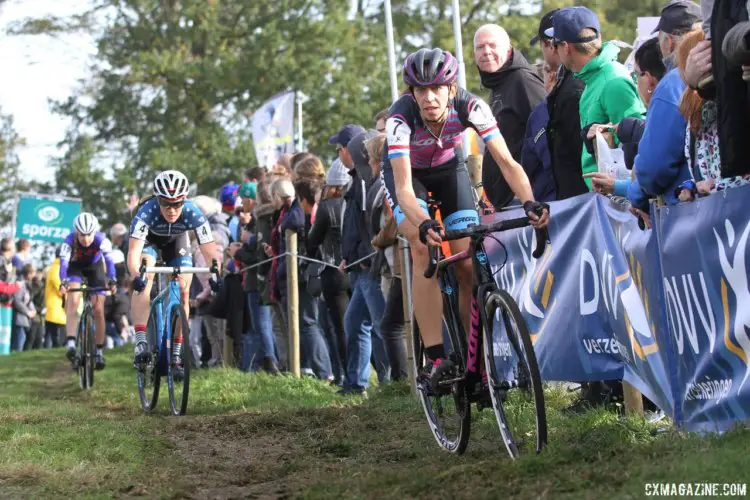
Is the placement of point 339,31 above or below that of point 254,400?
above

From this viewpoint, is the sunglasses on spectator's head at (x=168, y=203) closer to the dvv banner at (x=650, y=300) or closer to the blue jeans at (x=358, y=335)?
the blue jeans at (x=358, y=335)

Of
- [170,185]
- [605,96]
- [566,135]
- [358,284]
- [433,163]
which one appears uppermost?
[170,185]

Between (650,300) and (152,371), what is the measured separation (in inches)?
258

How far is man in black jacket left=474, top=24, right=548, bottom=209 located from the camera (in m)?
9.38

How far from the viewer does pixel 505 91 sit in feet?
31.5

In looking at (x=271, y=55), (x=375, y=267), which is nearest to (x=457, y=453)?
(x=375, y=267)

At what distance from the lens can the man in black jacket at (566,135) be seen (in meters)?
8.36

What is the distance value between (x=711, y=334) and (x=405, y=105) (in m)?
2.42

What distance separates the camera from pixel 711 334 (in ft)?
19.0

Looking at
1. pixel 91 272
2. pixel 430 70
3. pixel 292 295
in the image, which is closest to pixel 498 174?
pixel 430 70

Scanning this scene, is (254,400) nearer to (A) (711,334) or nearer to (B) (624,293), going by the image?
(B) (624,293)

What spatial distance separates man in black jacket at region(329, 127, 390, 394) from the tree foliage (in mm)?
34719

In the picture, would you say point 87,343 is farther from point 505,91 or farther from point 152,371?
point 505,91

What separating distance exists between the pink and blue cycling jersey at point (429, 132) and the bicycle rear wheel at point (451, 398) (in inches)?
34.8
